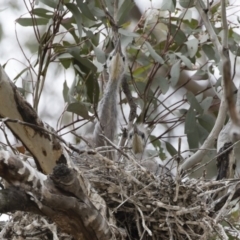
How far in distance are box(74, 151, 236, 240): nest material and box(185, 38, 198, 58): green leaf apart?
699 millimetres

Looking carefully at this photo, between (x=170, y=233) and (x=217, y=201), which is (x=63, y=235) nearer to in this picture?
(x=170, y=233)

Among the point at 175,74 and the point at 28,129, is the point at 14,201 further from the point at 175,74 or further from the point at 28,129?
the point at 175,74

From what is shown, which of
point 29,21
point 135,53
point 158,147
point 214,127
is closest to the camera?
point 214,127

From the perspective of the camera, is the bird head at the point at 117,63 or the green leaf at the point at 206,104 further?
the green leaf at the point at 206,104

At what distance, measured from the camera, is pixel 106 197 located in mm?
1510

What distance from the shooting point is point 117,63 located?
204 cm

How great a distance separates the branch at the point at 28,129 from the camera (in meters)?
1.17

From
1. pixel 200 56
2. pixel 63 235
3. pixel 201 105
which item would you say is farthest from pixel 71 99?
pixel 63 235

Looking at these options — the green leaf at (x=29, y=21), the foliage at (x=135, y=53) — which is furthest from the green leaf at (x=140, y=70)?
the green leaf at (x=29, y=21)

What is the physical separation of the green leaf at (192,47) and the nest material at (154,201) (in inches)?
27.5

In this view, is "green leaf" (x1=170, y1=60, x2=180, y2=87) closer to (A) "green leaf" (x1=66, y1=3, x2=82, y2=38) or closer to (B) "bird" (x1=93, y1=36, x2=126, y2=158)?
(B) "bird" (x1=93, y1=36, x2=126, y2=158)

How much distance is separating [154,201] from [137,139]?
59 cm

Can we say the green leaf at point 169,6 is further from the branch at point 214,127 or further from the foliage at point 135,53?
the branch at point 214,127

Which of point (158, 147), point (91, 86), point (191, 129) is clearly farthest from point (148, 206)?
point (158, 147)
